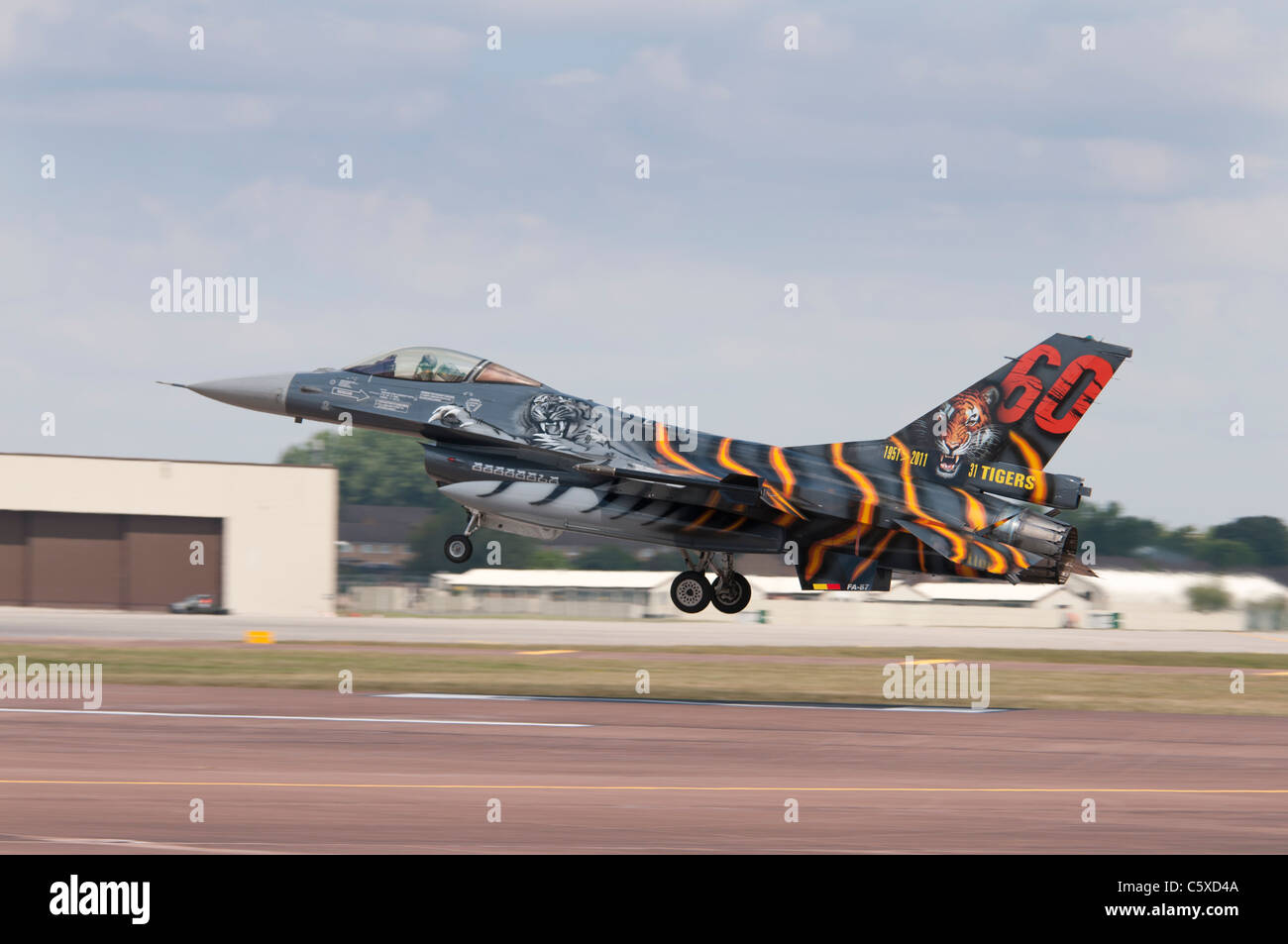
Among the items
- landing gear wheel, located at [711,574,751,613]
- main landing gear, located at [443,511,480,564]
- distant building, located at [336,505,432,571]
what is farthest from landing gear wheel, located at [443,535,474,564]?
distant building, located at [336,505,432,571]

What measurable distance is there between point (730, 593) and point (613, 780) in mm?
8385

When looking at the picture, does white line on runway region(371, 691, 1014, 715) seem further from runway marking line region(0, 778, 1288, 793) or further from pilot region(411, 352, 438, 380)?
runway marking line region(0, 778, 1288, 793)

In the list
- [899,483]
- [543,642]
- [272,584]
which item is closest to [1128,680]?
[899,483]

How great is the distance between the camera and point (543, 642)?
58.7 meters

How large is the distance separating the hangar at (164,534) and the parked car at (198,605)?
373 millimetres

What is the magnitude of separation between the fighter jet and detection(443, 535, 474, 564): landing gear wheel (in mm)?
727

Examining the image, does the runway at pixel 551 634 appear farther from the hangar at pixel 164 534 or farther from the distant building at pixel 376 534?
the distant building at pixel 376 534

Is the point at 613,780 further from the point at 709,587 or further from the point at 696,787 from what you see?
the point at 709,587

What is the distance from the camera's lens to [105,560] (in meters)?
78.4

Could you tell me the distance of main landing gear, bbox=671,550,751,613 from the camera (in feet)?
98.4

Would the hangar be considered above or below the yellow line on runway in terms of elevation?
above

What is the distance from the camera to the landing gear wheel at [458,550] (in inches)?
1078
